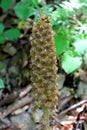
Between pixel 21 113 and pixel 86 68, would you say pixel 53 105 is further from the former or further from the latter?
pixel 86 68

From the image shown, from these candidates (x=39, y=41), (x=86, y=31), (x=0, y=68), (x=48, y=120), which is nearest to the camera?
(x=39, y=41)

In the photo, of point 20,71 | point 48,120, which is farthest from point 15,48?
point 48,120

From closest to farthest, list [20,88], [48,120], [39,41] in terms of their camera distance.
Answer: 1. [39,41]
2. [48,120]
3. [20,88]

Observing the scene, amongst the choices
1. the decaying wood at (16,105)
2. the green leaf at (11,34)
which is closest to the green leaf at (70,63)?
the green leaf at (11,34)

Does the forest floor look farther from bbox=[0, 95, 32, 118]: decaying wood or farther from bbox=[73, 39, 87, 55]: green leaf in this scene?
bbox=[73, 39, 87, 55]: green leaf

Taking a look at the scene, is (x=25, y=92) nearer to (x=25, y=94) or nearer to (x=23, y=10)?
(x=25, y=94)

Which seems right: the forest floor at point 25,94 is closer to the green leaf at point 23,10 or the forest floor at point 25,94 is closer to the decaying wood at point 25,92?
the decaying wood at point 25,92
